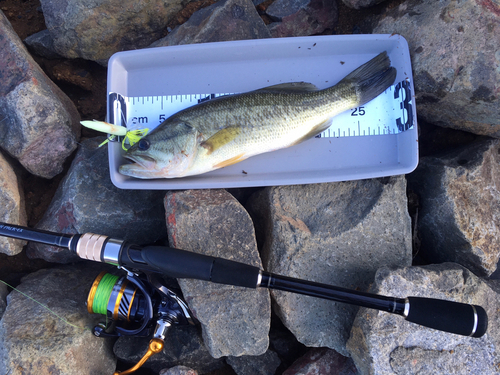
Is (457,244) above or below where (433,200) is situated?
below

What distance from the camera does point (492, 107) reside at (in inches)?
97.3

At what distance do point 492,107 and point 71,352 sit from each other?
3.75m

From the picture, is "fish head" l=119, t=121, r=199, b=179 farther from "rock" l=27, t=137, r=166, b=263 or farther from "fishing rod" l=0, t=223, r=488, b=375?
"fishing rod" l=0, t=223, r=488, b=375

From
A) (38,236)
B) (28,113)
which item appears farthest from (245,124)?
(28,113)

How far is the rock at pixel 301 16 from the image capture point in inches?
129

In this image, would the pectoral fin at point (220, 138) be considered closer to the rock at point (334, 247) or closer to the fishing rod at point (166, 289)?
the rock at point (334, 247)

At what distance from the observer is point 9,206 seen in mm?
2584

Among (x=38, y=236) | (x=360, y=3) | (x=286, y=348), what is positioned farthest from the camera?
(x=360, y=3)

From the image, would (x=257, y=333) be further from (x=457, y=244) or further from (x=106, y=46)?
(x=106, y=46)

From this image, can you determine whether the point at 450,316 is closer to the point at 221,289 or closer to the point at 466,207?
the point at 466,207

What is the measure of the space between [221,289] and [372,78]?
80.6 inches

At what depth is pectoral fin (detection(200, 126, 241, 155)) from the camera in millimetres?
2352

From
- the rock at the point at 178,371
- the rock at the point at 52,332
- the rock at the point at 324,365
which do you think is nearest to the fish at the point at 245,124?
the rock at the point at 52,332

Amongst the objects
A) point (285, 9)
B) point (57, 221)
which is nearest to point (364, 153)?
point (285, 9)
